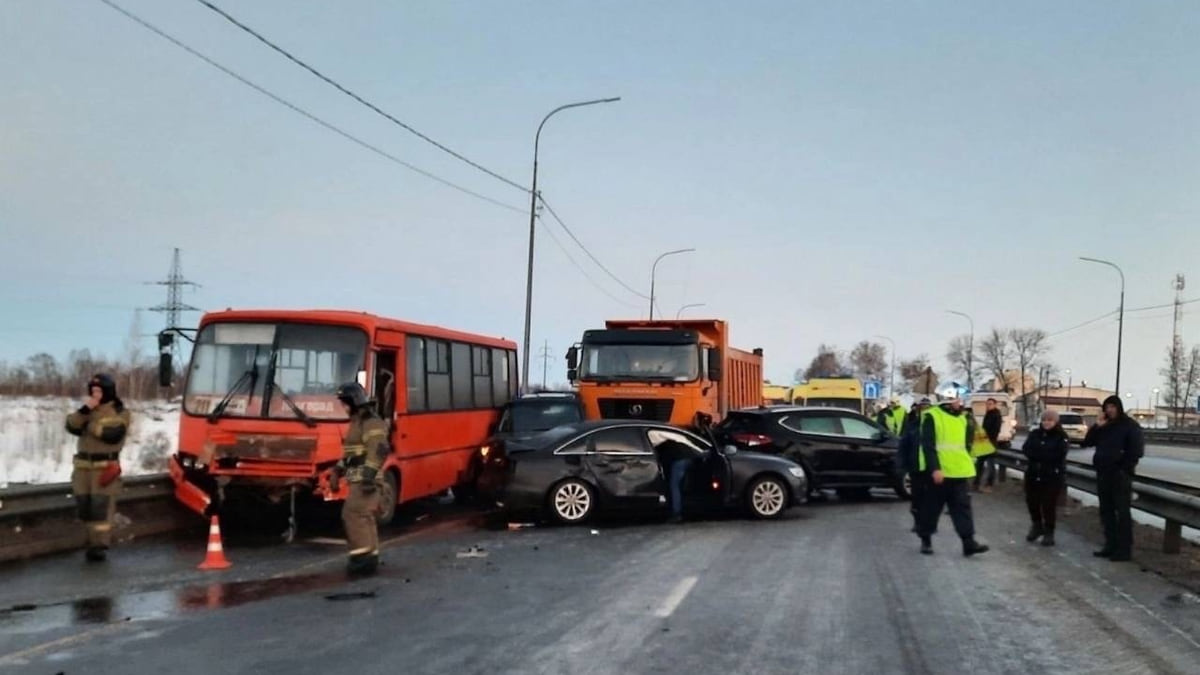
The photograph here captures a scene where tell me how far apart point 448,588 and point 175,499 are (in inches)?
243

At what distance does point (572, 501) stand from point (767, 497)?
2.82 meters

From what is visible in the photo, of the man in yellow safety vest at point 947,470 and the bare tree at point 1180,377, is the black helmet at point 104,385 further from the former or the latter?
the bare tree at point 1180,377

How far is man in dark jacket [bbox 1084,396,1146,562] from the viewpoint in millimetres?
11922

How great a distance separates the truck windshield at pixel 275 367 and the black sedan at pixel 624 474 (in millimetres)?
2632

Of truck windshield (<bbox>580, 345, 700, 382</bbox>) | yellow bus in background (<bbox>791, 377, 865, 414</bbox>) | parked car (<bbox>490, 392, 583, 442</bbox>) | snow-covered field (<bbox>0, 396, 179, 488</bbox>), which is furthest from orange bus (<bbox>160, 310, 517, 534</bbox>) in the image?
yellow bus in background (<bbox>791, 377, 865, 414</bbox>)

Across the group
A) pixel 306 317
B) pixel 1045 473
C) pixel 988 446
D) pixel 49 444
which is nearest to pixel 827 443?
pixel 988 446

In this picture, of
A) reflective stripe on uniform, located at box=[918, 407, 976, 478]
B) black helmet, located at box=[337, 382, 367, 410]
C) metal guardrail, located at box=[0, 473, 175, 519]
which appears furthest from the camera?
reflective stripe on uniform, located at box=[918, 407, 976, 478]

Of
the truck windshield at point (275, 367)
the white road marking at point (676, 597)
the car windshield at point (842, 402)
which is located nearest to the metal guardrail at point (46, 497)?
the truck windshield at point (275, 367)

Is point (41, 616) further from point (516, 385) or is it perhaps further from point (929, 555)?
point (516, 385)

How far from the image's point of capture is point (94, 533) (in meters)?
11.3

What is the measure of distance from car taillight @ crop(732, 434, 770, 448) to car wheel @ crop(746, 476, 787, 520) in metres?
3.39

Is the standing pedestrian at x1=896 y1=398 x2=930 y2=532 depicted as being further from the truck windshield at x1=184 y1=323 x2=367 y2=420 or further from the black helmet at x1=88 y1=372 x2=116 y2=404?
the black helmet at x1=88 y1=372 x2=116 y2=404

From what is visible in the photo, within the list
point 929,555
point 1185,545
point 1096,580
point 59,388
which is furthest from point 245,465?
point 59,388

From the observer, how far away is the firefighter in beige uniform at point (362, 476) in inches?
414
